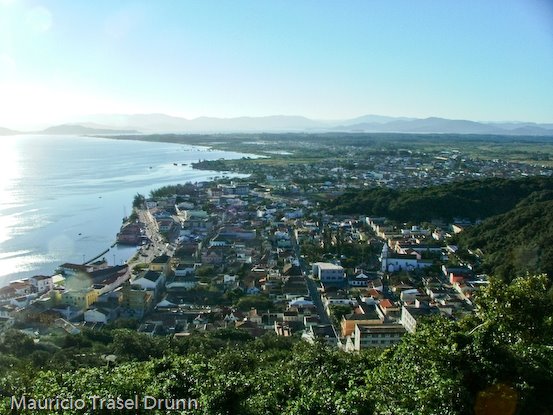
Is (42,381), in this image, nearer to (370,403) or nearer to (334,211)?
(370,403)

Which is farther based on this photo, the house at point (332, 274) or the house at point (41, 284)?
the house at point (332, 274)

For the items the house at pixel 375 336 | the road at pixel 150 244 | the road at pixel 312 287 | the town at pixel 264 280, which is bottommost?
the road at pixel 150 244

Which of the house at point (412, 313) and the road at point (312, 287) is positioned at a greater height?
the house at point (412, 313)

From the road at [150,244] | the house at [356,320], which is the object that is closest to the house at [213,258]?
the road at [150,244]

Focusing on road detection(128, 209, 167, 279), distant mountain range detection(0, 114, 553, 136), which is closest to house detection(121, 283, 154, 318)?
road detection(128, 209, 167, 279)

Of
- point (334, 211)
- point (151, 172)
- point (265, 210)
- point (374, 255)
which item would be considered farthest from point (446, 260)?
point (151, 172)

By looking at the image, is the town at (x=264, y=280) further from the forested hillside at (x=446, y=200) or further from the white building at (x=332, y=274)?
the forested hillside at (x=446, y=200)

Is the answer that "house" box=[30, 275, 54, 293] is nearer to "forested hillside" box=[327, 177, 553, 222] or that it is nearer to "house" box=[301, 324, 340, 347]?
"house" box=[301, 324, 340, 347]
